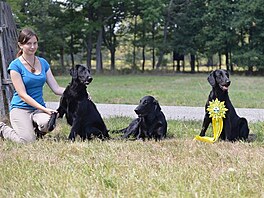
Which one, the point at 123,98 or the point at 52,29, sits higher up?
the point at 52,29

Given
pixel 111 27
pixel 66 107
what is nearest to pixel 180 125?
pixel 66 107

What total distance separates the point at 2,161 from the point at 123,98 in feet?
27.7

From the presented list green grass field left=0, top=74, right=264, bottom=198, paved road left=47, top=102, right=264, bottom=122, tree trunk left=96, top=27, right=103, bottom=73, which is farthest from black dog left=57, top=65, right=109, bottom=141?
tree trunk left=96, top=27, right=103, bottom=73

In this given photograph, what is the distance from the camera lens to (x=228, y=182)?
3.49m

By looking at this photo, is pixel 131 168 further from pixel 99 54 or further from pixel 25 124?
pixel 99 54

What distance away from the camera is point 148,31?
40.1 m

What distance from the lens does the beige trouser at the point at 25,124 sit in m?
5.45

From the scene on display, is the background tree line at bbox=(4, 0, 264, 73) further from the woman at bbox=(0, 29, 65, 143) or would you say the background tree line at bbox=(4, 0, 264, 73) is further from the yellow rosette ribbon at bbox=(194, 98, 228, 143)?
the yellow rosette ribbon at bbox=(194, 98, 228, 143)

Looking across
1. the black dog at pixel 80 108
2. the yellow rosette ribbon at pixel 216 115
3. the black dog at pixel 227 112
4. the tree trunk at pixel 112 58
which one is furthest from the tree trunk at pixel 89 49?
the yellow rosette ribbon at pixel 216 115

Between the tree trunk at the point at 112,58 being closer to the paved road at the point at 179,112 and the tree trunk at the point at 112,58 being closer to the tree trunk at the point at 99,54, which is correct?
the tree trunk at the point at 99,54

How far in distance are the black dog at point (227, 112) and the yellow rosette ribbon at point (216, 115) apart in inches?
3.6

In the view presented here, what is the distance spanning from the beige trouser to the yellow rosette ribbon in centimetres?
212

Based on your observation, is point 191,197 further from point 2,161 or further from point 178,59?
point 178,59

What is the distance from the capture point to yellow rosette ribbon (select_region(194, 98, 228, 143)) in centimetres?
532
